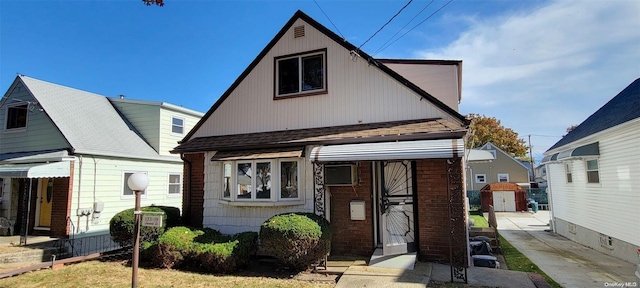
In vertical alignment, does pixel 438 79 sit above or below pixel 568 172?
above

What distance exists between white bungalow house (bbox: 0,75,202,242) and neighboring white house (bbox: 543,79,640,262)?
18.0 m

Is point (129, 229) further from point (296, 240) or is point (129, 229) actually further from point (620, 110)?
point (620, 110)

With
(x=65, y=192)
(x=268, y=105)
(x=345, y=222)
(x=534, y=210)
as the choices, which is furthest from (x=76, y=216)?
(x=534, y=210)

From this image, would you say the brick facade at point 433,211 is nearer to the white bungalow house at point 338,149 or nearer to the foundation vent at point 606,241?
the white bungalow house at point 338,149

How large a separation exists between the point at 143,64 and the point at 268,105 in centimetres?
1164

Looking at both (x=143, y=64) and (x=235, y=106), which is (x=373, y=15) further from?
(x=143, y=64)

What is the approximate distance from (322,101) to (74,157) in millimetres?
10006

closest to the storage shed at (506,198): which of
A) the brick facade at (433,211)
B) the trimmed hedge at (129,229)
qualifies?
the brick facade at (433,211)

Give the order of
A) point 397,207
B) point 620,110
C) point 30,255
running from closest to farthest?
1. point 397,207
2. point 30,255
3. point 620,110

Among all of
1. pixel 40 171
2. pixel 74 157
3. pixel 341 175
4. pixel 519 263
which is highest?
pixel 74 157

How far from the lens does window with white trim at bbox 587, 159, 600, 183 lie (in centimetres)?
1184

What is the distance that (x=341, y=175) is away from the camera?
834 cm

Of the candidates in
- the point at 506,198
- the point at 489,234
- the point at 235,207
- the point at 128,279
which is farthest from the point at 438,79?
the point at 506,198

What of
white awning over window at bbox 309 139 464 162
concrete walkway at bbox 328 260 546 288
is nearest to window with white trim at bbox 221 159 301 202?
white awning over window at bbox 309 139 464 162
